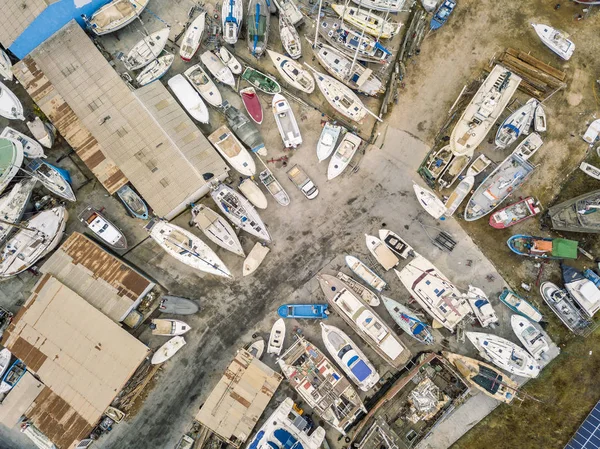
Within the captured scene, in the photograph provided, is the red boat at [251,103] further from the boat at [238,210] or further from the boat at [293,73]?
the boat at [238,210]

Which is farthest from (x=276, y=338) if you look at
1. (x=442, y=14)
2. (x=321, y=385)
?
(x=442, y=14)

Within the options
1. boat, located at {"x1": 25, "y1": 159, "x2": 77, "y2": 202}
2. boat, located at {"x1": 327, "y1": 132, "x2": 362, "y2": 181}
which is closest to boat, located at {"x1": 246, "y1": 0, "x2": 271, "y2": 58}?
boat, located at {"x1": 327, "y1": 132, "x2": 362, "y2": 181}

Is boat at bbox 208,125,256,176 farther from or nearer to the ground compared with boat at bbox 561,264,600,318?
Answer: farther from the ground

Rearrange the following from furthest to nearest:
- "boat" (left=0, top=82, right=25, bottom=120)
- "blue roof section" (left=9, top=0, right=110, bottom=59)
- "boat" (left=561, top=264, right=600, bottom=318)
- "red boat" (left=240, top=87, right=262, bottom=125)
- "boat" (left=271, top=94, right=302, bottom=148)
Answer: "red boat" (left=240, top=87, right=262, bottom=125)
"boat" (left=271, top=94, right=302, bottom=148)
"boat" (left=0, top=82, right=25, bottom=120)
"blue roof section" (left=9, top=0, right=110, bottom=59)
"boat" (left=561, top=264, right=600, bottom=318)

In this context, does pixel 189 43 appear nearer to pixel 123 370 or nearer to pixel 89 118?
pixel 89 118

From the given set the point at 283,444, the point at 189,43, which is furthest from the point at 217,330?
the point at 189,43

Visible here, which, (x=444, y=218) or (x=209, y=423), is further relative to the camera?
(x=444, y=218)

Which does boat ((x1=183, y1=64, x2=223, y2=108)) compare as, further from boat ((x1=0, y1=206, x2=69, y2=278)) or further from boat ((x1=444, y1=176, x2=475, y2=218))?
boat ((x1=444, y1=176, x2=475, y2=218))
